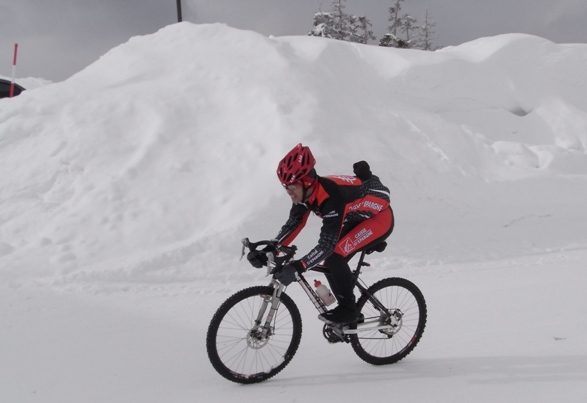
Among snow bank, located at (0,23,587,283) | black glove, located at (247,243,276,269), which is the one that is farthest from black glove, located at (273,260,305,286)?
snow bank, located at (0,23,587,283)

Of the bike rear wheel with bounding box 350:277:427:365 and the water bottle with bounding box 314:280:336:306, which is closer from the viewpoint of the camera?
the water bottle with bounding box 314:280:336:306

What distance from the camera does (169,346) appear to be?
4305 mm

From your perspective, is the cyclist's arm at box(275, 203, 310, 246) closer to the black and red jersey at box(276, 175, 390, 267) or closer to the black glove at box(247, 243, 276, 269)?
the black and red jersey at box(276, 175, 390, 267)

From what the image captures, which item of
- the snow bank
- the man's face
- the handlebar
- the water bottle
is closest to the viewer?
the handlebar

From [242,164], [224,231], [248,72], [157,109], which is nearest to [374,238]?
[224,231]

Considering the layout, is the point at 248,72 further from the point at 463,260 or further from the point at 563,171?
the point at 563,171

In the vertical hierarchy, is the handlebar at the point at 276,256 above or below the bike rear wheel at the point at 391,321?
above

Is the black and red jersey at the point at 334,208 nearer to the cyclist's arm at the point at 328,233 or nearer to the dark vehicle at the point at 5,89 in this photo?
the cyclist's arm at the point at 328,233

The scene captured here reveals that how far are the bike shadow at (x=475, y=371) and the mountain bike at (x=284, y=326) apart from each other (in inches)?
5.8

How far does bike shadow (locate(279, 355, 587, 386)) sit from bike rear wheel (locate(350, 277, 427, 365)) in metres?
0.13

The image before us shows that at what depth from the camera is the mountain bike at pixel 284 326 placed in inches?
136

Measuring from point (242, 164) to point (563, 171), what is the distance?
24.0 feet

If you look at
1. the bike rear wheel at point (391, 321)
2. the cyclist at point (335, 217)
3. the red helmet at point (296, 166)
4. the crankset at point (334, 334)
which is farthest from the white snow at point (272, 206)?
the red helmet at point (296, 166)

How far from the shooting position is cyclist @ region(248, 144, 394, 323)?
3438mm
